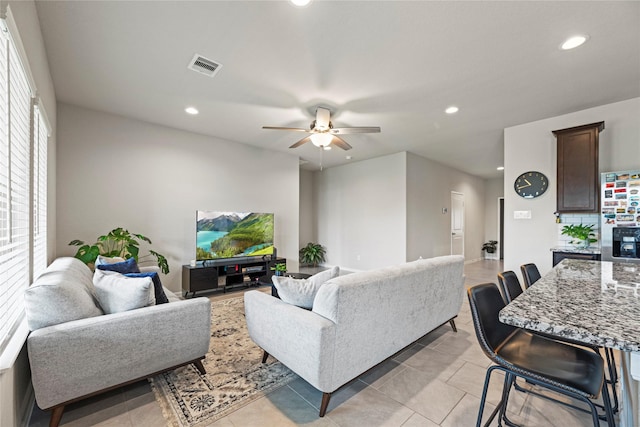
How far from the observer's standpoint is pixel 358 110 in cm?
357

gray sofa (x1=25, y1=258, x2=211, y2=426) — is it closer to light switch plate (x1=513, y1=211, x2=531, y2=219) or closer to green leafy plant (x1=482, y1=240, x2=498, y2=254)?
light switch plate (x1=513, y1=211, x2=531, y2=219)

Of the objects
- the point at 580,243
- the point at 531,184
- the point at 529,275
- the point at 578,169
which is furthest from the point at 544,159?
the point at 529,275

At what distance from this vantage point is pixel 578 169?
345 centimetres

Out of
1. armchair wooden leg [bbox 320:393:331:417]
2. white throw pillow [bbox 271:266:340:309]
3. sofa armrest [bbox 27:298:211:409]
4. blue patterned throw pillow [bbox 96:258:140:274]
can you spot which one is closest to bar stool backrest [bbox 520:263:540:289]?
white throw pillow [bbox 271:266:340:309]

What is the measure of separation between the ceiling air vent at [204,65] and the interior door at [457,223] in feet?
21.0

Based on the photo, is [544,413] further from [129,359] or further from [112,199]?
[112,199]

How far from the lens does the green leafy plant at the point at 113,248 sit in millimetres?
3158

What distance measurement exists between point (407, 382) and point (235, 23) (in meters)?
2.97

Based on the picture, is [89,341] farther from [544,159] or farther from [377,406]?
[544,159]

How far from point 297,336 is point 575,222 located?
4081 millimetres

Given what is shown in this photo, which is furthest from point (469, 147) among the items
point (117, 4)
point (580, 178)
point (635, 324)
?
point (117, 4)

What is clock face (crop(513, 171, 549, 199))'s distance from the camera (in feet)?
12.6

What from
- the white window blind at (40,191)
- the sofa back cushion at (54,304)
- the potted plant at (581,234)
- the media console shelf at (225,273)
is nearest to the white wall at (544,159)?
the potted plant at (581,234)

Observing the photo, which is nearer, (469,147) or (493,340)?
(493,340)
